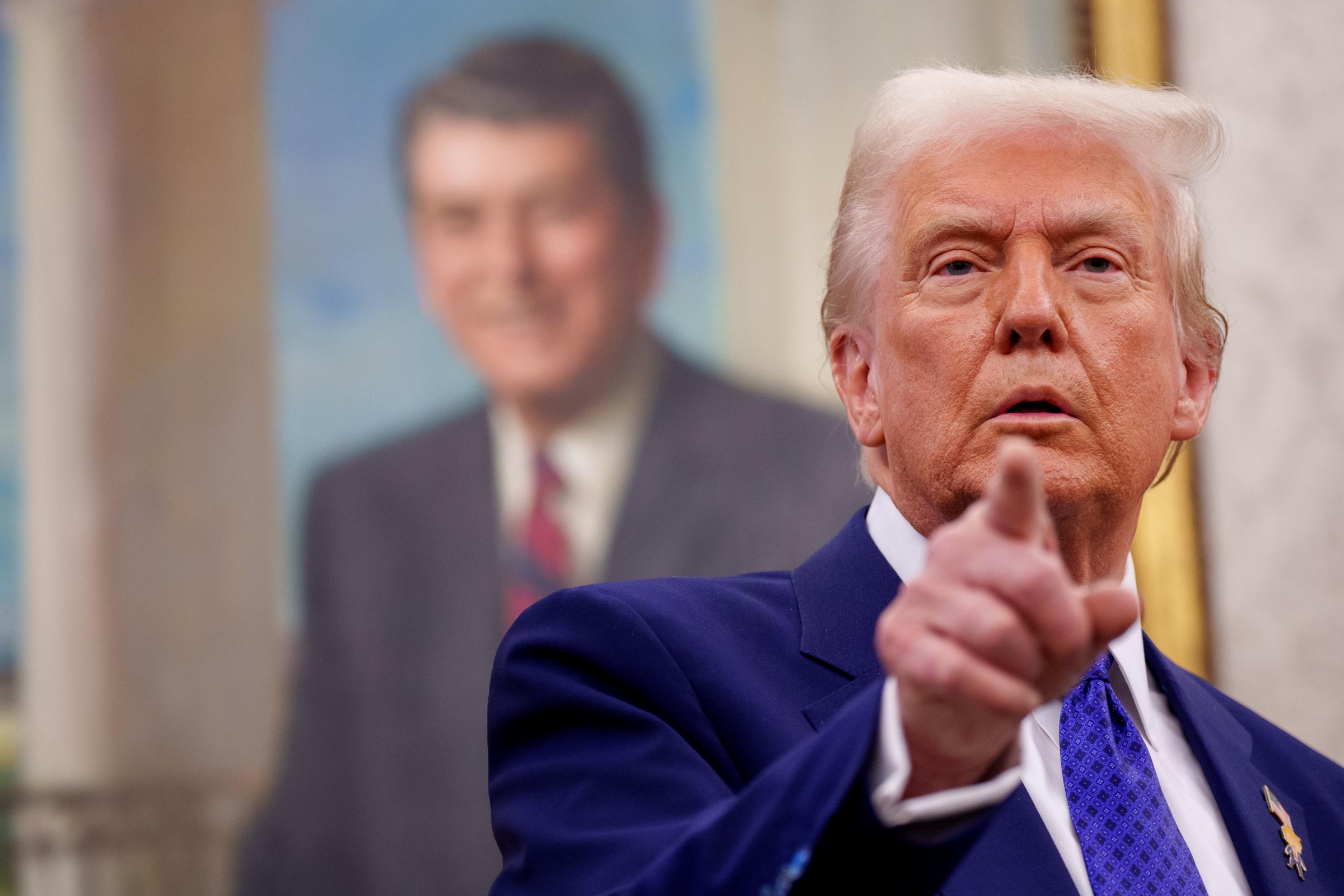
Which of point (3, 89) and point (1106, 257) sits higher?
point (3, 89)

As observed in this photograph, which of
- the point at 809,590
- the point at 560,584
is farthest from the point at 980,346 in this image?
the point at 560,584

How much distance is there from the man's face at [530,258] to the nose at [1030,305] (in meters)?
2.20

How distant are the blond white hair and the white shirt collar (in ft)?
1.01

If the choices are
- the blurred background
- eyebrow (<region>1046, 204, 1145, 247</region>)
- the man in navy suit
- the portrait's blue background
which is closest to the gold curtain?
the blurred background

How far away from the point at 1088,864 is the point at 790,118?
2712 mm

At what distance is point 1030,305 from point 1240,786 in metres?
0.71

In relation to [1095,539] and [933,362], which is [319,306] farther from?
[1095,539]

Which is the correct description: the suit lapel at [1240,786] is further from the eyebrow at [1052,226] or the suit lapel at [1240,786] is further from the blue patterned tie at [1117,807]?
the eyebrow at [1052,226]

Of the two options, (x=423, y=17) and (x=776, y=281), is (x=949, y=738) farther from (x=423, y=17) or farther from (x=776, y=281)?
(x=423, y=17)

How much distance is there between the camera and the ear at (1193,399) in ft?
6.40

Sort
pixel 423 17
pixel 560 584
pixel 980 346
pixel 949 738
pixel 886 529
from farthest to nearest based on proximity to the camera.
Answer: pixel 423 17 < pixel 560 584 < pixel 886 529 < pixel 980 346 < pixel 949 738

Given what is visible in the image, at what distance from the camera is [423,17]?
12.7 ft

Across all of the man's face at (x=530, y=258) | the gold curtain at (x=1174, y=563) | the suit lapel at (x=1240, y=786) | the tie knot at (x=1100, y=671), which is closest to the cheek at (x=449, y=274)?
the man's face at (x=530, y=258)

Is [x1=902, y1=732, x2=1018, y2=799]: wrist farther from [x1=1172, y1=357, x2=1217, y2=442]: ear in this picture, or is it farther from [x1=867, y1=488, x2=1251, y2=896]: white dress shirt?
[x1=1172, y1=357, x2=1217, y2=442]: ear
